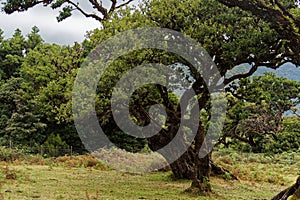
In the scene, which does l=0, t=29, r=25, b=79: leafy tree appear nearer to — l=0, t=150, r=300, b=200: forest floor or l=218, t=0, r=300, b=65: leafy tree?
l=0, t=150, r=300, b=200: forest floor

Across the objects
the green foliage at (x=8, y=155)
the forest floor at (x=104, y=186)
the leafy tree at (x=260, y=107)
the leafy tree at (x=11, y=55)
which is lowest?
the forest floor at (x=104, y=186)

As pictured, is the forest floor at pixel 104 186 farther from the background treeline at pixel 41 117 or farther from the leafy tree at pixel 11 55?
the leafy tree at pixel 11 55

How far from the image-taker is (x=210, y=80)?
1530 centimetres

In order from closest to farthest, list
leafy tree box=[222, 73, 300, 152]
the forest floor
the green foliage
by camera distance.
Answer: the forest floor
leafy tree box=[222, 73, 300, 152]
the green foliage

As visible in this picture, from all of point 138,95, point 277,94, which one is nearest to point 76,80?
point 138,95

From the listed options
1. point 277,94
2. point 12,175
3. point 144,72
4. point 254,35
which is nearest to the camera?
point 254,35

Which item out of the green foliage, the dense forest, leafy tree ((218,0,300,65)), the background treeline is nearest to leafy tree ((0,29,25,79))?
the background treeline

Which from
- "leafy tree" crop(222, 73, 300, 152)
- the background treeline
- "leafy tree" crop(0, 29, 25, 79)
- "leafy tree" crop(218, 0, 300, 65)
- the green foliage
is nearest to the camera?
"leafy tree" crop(218, 0, 300, 65)

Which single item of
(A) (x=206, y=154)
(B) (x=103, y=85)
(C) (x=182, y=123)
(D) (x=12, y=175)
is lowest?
(D) (x=12, y=175)

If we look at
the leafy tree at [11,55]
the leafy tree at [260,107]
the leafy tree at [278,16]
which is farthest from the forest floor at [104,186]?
the leafy tree at [11,55]

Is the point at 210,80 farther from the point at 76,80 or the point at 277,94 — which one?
the point at 277,94

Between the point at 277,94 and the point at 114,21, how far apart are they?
21361 mm

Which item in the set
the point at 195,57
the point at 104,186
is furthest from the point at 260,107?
the point at 104,186

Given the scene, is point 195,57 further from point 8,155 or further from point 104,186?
point 8,155
